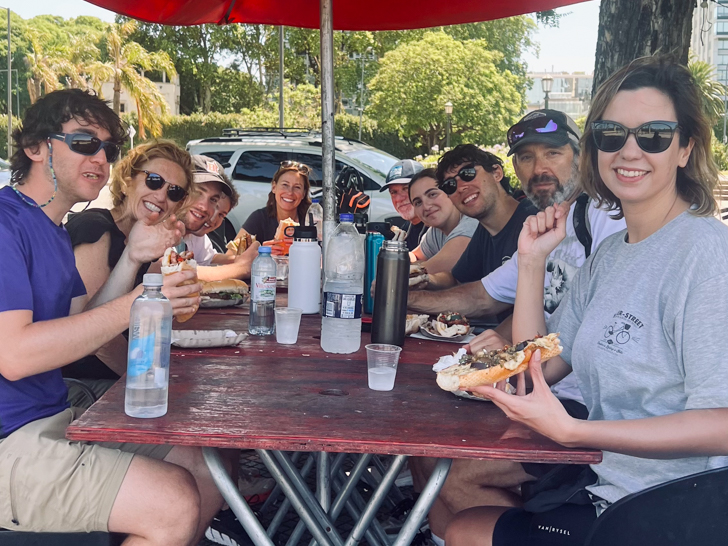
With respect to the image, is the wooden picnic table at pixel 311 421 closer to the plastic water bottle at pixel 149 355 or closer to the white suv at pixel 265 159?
the plastic water bottle at pixel 149 355

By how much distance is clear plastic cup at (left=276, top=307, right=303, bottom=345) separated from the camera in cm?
255

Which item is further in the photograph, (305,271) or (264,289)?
(305,271)

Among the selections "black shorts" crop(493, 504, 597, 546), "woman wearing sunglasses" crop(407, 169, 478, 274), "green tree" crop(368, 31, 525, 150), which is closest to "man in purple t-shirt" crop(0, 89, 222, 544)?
"black shorts" crop(493, 504, 597, 546)

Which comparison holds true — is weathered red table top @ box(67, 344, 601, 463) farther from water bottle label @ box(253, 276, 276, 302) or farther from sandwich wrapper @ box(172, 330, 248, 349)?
water bottle label @ box(253, 276, 276, 302)

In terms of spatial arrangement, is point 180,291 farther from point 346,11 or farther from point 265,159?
point 265,159

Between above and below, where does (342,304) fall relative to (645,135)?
below

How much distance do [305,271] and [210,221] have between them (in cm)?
188

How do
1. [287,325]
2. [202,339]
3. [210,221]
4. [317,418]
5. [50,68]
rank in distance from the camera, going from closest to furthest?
[317,418] → [202,339] → [287,325] → [210,221] → [50,68]

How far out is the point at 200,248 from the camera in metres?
4.88

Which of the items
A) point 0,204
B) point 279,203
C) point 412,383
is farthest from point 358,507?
point 279,203

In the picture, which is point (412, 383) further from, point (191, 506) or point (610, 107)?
point (610, 107)

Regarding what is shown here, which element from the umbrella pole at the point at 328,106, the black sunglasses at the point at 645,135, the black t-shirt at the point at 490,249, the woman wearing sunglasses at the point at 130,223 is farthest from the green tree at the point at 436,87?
the black sunglasses at the point at 645,135

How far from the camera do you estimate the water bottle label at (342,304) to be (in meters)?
2.34

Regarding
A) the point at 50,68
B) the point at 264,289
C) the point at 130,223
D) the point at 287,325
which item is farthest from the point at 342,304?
the point at 50,68
